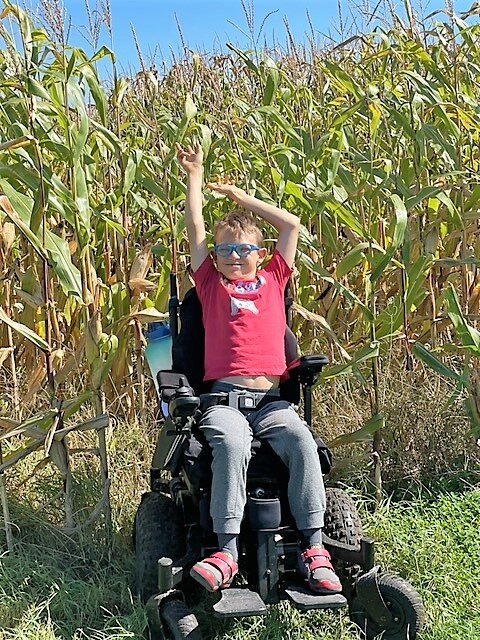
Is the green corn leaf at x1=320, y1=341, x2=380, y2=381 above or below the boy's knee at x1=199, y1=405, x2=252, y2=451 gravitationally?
above

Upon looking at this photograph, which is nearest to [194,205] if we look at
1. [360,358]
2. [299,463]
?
[360,358]

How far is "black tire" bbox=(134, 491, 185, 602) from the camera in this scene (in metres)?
3.09

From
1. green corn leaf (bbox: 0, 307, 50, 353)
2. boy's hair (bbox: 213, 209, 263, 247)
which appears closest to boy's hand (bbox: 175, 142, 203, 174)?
boy's hair (bbox: 213, 209, 263, 247)

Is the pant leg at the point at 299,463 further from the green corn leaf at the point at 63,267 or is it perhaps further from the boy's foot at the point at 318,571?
the green corn leaf at the point at 63,267

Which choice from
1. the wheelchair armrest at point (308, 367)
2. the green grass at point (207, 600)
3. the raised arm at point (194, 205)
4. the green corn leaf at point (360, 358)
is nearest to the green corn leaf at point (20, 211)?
the raised arm at point (194, 205)

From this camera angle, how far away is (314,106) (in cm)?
461

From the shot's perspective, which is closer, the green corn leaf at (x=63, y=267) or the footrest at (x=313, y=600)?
the footrest at (x=313, y=600)

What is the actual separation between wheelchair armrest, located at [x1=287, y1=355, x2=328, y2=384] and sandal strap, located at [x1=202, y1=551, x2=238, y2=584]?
0.79 m

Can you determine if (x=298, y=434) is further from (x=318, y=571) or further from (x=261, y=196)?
(x=261, y=196)

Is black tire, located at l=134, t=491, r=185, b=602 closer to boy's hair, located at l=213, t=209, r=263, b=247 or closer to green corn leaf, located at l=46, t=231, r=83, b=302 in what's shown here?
green corn leaf, located at l=46, t=231, r=83, b=302

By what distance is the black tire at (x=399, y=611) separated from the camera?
2990 millimetres

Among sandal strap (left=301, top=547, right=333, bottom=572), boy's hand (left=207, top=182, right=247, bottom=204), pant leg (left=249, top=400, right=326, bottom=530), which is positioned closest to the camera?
sandal strap (left=301, top=547, right=333, bottom=572)

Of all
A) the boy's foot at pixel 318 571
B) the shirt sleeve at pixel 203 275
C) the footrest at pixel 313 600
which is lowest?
the footrest at pixel 313 600

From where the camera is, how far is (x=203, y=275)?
3.57 m
